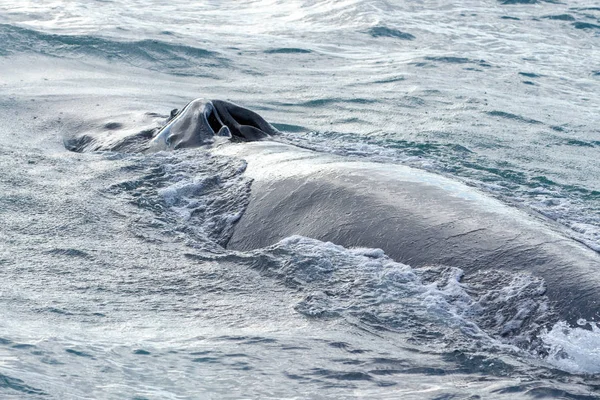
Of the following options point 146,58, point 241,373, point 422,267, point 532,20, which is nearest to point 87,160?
point 422,267

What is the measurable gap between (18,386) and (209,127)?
503 cm

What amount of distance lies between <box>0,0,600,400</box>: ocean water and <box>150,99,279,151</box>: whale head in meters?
0.27

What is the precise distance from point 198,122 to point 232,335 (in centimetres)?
433

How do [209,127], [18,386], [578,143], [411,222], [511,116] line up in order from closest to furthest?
1. [18,386]
2. [411,222]
3. [209,127]
4. [578,143]
5. [511,116]

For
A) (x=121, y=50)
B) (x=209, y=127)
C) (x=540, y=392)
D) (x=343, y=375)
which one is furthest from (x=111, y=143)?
(x=121, y=50)

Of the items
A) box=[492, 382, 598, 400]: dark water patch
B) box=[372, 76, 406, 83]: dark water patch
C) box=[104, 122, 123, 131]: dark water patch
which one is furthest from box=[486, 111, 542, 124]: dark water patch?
box=[492, 382, 598, 400]: dark water patch

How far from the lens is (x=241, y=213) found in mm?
7562

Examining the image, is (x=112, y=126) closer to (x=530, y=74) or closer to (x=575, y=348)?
(x=575, y=348)

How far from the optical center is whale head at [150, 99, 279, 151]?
9.31 metres

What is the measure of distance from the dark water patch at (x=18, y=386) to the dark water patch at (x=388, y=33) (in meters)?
15.9

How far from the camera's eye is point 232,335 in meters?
5.41

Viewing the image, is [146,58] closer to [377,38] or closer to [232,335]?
[377,38]

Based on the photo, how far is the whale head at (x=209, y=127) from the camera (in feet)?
30.6

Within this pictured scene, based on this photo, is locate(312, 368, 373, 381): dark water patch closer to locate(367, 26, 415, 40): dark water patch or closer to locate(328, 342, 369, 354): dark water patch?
locate(328, 342, 369, 354): dark water patch
